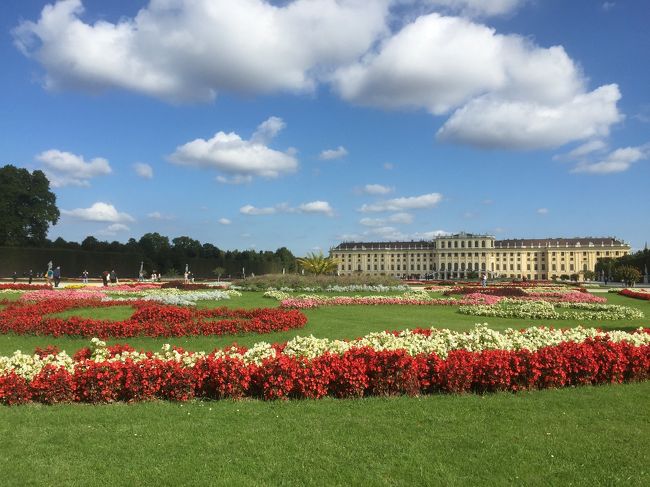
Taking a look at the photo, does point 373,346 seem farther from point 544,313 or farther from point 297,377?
point 544,313

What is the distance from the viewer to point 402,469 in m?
3.72

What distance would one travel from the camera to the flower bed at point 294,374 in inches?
215

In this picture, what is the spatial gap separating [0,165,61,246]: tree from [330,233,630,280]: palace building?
70.3 m

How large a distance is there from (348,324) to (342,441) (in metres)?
7.52

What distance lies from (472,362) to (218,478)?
10.4ft

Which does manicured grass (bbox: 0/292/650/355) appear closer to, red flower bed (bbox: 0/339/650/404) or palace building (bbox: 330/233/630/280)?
red flower bed (bbox: 0/339/650/404)

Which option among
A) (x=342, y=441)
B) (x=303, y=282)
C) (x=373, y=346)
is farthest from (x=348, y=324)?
(x=303, y=282)

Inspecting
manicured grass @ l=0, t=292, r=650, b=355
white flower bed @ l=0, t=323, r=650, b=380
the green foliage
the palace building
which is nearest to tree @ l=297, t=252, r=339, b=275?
the green foliage

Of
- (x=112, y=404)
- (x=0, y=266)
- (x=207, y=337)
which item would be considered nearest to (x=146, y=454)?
(x=112, y=404)

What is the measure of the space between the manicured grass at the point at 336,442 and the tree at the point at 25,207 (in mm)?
45623

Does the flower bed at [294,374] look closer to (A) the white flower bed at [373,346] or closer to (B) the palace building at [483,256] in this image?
(A) the white flower bed at [373,346]

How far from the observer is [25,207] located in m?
46.5

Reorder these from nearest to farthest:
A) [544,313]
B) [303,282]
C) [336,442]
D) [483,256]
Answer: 1. [336,442]
2. [544,313]
3. [303,282]
4. [483,256]

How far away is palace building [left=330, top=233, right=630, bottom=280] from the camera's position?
114m
